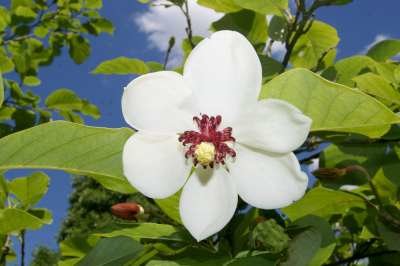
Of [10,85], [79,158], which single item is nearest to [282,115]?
[79,158]

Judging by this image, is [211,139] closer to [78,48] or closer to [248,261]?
[248,261]

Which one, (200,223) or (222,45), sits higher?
(222,45)

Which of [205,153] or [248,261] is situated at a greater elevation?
[205,153]

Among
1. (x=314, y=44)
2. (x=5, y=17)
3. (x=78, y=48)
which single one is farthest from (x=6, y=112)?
(x=314, y=44)

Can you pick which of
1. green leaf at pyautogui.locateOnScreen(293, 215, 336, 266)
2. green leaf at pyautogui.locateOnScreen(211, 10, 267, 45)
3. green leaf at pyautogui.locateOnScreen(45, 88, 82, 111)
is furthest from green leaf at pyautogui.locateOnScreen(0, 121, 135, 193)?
green leaf at pyautogui.locateOnScreen(45, 88, 82, 111)

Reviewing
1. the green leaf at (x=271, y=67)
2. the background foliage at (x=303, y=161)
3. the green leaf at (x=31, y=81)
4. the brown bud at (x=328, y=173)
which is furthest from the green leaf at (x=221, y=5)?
the green leaf at (x=31, y=81)

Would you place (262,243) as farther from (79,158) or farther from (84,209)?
(84,209)

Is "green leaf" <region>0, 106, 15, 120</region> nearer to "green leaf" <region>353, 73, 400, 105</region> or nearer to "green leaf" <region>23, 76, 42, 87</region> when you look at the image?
"green leaf" <region>23, 76, 42, 87</region>
